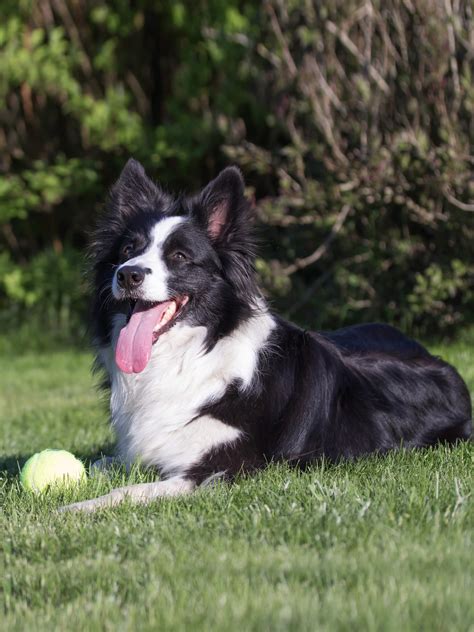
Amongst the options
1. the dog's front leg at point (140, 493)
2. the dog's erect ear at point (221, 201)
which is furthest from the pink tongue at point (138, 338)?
the dog's front leg at point (140, 493)

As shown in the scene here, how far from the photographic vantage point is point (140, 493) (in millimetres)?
4520

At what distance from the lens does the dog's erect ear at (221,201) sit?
16.8ft

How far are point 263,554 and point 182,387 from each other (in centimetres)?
167

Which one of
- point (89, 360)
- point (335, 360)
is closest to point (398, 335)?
point (335, 360)

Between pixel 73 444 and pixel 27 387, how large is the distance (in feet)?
14.3

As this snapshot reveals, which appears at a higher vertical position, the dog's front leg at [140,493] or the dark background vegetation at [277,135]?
the dark background vegetation at [277,135]

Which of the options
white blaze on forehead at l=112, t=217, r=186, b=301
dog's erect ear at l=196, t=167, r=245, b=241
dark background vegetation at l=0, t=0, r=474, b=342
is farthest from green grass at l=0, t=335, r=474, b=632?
dark background vegetation at l=0, t=0, r=474, b=342

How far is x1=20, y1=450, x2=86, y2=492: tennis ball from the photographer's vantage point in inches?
191

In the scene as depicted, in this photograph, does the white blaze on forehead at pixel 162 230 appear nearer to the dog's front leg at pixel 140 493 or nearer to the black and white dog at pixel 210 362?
the black and white dog at pixel 210 362

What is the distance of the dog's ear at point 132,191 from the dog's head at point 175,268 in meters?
0.04

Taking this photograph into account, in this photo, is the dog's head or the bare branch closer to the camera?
the dog's head

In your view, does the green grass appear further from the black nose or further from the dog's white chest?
the black nose

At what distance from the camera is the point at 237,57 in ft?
43.4

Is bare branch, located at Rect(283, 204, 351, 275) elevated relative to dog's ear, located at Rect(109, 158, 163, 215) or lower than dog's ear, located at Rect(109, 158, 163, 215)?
lower
